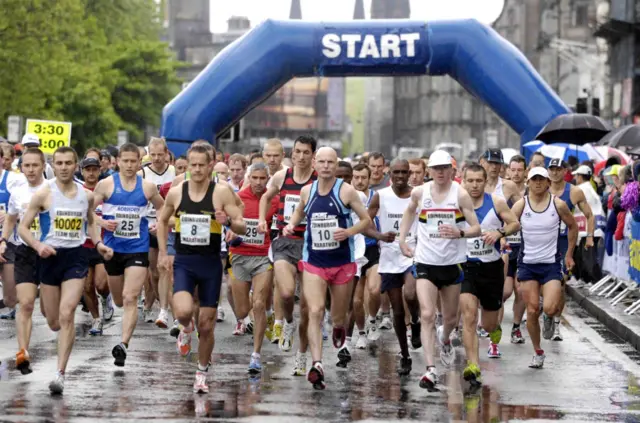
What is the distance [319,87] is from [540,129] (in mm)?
146247

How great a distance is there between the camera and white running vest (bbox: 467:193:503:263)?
12109mm

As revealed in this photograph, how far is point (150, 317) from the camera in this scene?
16.4 meters

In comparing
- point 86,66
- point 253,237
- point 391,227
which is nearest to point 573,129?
point 391,227

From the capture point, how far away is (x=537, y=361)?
1265 cm

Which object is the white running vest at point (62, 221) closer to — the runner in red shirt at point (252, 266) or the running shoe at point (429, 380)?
the runner in red shirt at point (252, 266)

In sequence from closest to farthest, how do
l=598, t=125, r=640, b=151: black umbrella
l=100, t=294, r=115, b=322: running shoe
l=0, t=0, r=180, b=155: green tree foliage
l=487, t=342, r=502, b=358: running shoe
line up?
l=487, t=342, r=502, b=358: running shoe, l=100, t=294, r=115, b=322: running shoe, l=598, t=125, r=640, b=151: black umbrella, l=0, t=0, r=180, b=155: green tree foliage

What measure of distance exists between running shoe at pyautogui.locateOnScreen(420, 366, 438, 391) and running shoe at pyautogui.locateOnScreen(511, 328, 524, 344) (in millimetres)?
4027

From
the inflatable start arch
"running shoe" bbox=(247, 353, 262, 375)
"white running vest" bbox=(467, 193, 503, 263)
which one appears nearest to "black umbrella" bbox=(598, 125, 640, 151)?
the inflatable start arch

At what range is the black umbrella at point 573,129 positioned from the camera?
2244 centimetres

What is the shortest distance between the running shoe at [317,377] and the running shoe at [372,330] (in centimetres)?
369

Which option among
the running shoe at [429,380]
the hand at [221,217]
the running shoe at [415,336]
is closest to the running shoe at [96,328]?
the running shoe at [415,336]

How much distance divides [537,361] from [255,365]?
8.26 feet

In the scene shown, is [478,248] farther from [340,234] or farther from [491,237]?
[340,234]

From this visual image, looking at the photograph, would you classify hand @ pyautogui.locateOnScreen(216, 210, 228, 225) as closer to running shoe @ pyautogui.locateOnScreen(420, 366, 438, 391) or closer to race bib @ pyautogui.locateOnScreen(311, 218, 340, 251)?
race bib @ pyautogui.locateOnScreen(311, 218, 340, 251)
